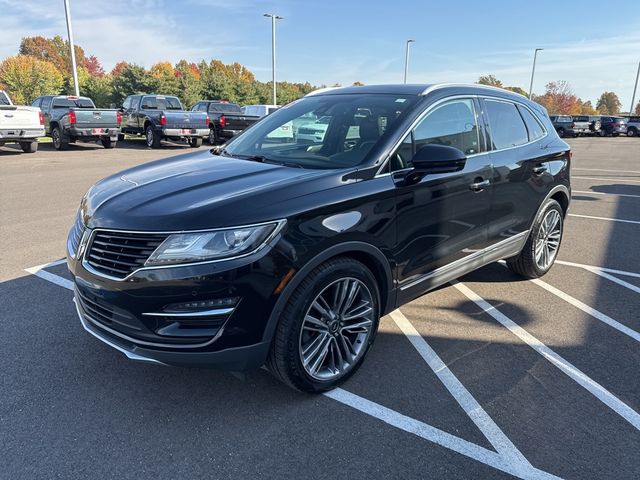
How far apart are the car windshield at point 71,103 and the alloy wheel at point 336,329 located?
2018 centimetres

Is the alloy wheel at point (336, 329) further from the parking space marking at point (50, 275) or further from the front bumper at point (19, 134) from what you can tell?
the front bumper at point (19, 134)

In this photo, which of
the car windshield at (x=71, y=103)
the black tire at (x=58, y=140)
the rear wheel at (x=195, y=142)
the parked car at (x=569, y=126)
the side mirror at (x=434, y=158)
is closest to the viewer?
the side mirror at (x=434, y=158)

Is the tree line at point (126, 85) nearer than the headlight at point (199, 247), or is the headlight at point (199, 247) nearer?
the headlight at point (199, 247)

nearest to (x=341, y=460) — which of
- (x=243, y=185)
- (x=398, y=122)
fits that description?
(x=243, y=185)

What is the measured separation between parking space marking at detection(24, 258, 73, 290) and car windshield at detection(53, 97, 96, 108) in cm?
1708

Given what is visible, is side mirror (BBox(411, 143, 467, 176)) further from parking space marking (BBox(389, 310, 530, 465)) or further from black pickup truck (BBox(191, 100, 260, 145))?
black pickup truck (BBox(191, 100, 260, 145))

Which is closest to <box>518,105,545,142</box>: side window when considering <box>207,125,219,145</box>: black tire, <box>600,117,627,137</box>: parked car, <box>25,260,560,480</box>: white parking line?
<box>25,260,560,480</box>: white parking line

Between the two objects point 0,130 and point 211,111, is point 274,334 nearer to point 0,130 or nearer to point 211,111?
point 0,130

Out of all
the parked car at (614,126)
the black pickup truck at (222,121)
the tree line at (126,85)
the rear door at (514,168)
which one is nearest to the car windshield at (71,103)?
the black pickup truck at (222,121)

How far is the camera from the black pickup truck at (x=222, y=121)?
801 inches

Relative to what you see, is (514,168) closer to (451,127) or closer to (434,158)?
(451,127)

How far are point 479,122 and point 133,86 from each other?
4812cm

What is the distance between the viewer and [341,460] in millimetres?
2475

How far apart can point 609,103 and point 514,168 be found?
126 meters
